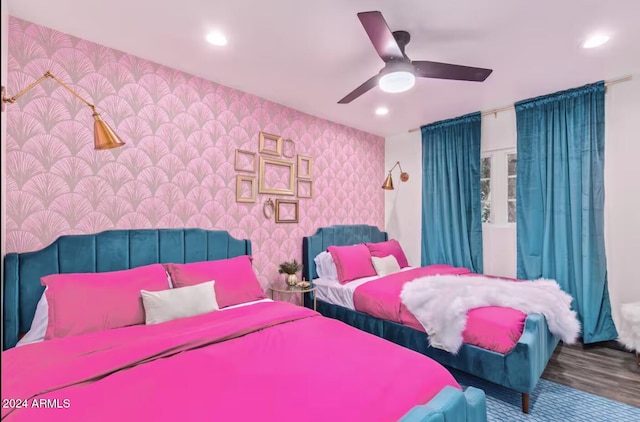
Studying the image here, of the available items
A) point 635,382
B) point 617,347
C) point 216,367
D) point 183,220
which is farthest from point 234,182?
point 617,347

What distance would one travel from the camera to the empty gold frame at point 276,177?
3354 millimetres

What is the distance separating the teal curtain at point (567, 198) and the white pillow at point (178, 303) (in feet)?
10.7

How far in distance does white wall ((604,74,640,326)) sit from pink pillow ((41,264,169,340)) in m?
4.07

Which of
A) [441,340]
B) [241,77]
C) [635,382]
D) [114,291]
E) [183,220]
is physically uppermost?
[241,77]

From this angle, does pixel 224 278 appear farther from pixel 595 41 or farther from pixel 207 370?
pixel 595 41

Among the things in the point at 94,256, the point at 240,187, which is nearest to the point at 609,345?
the point at 240,187

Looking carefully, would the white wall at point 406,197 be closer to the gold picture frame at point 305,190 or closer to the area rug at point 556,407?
the gold picture frame at point 305,190

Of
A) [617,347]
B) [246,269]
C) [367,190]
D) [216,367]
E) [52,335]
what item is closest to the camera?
[216,367]

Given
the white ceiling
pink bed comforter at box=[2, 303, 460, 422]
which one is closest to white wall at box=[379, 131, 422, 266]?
the white ceiling

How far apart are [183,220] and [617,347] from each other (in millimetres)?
4177

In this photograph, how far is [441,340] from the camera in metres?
2.45

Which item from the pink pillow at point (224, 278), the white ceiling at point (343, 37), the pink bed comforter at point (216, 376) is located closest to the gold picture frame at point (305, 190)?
the white ceiling at point (343, 37)

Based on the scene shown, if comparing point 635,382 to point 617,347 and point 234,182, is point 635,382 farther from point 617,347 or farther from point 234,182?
point 234,182

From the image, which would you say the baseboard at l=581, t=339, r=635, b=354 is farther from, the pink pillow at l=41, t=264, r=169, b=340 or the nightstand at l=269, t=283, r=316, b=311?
the pink pillow at l=41, t=264, r=169, b=340
